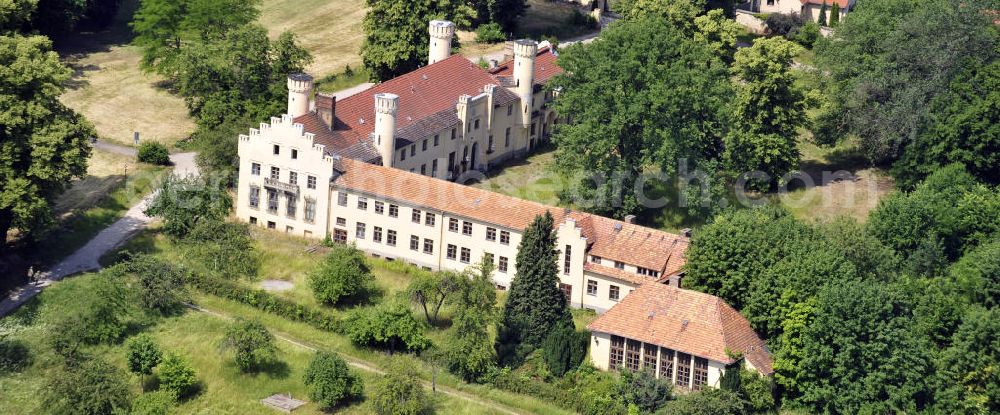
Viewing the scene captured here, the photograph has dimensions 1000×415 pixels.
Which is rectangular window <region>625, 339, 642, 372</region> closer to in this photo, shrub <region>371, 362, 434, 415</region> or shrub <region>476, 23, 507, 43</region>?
shrub <region>371, 362, 434, 415</region>

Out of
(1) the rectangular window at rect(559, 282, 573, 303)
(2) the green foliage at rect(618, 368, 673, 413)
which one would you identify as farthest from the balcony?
(2) the green foliage at rect(618, 368, 673, 413)

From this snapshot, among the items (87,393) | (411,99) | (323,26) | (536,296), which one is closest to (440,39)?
(411,99)

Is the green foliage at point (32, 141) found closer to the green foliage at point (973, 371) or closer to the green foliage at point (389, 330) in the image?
the green foliage at point (389, 330)

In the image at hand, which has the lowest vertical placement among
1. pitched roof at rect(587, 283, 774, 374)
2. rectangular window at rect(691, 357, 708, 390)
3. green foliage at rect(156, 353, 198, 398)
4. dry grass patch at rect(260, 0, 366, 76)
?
green foliage at rect(156, 353, 198, 398)

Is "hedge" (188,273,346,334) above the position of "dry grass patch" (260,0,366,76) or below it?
below

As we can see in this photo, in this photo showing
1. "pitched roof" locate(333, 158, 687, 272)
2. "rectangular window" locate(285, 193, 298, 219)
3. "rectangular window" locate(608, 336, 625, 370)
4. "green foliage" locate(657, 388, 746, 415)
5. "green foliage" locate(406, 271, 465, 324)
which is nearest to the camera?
"green foliage" locate(657, 388, 746, 415)

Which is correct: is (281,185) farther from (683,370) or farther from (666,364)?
(683,370)
